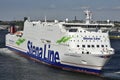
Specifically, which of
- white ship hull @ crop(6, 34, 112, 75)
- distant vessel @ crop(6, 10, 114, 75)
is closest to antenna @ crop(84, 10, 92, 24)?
distant vessel @ crop(6, 10, 114, 75)

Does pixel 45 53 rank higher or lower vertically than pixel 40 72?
higher

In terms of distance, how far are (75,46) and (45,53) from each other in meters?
7.56

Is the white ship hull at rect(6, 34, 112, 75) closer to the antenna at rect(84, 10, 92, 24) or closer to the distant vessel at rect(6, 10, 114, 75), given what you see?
the distant vessel at rect(6, 10, 114, 75)

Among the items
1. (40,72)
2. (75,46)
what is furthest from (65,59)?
(40,72)

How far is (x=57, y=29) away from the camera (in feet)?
164

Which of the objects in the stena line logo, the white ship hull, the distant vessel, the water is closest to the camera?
the water

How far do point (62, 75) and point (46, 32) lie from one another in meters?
10.1

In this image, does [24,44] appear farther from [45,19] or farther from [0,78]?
[0,78]

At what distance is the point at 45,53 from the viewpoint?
53.3 m

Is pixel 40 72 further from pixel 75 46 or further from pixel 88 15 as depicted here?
pixel 88 15

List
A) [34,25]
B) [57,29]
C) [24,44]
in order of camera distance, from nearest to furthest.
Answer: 1. [57,29]
2. [34,25]
3. [24,44]

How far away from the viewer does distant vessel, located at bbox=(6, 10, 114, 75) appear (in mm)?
45506

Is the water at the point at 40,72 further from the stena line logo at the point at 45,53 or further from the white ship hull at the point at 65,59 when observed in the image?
the stena line logo at the point at 45,53

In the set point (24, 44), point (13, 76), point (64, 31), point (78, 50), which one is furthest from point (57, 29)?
point (24, 44)
